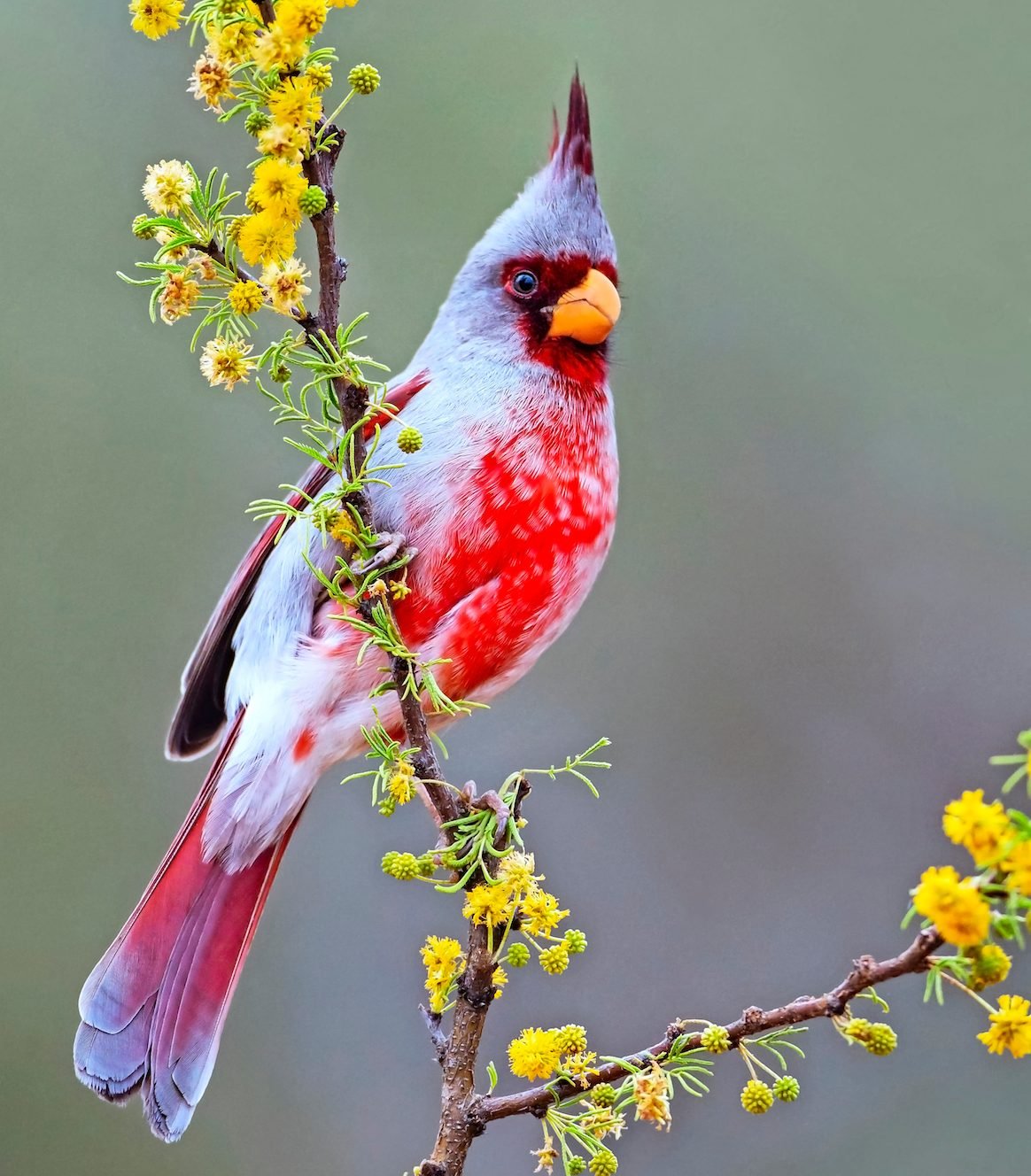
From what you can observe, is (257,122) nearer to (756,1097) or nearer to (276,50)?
(276,50)

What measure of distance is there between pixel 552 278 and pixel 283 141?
1.16 metres

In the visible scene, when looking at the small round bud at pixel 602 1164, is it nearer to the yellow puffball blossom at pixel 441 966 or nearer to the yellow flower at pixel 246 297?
the yellow puffball blossom at pixel 441 966

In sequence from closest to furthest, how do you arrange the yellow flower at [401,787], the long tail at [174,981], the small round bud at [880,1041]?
the small round bud at [880,1041] → the yellow flower at [401,787] → the long tail at [174,981]

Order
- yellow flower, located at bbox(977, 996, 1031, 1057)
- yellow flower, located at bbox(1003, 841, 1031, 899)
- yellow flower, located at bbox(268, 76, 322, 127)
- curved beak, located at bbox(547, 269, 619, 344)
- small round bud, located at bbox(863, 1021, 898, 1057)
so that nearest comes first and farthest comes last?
yellow flower, located at bbox(1003, 841, 1031, 899) < yellow flower, located at bbox(977, 996, 1031, 1057) < small round bud, located at bbox(863, 1021, 898, 1057) < yellow flower, located at bbox(268, 76, 322, 127) < curved beak, located at bbox(547, 269, 619, 344)

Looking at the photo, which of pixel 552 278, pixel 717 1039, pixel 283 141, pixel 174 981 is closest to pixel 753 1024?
pixel 717 1039

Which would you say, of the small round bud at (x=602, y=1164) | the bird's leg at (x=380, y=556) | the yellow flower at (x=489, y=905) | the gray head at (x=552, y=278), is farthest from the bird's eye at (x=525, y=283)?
the small round bud at (x=602, y=1164)

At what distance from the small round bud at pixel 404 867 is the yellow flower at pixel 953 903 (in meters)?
0.61

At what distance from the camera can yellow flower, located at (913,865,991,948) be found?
0.99m

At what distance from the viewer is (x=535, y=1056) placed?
138cm

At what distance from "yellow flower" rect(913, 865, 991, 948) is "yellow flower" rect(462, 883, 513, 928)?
0.58m

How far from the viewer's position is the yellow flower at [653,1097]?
1296 mm

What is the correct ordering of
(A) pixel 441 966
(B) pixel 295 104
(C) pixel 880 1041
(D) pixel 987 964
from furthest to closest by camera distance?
(A) pixel 441 966 < (B) pixel 295 104 < (C) pixel 880 1041 < (D) pixel 987 964

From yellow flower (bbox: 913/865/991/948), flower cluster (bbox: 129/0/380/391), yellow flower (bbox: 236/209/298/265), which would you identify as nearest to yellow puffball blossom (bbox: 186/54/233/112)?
flower cluster (bbox: 129/0/380/391)

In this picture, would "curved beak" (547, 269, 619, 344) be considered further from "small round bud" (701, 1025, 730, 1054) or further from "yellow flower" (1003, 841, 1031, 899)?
"yellow flower" (1003, 841, 1031, 899)
